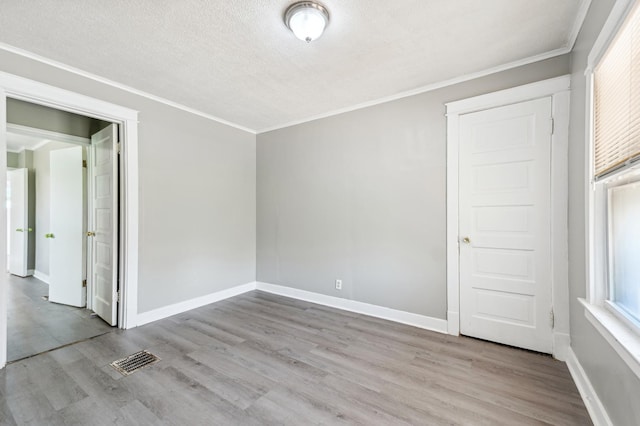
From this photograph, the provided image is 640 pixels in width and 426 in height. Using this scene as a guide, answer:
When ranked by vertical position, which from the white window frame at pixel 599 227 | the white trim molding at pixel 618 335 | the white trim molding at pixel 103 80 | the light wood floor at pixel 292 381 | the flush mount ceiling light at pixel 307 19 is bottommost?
the light wood floor at pixel 292 381

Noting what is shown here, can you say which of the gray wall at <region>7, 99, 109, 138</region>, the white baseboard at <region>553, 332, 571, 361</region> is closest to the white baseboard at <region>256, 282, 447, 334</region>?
the white baseboard at <region>553, 332, 571, 361</region>

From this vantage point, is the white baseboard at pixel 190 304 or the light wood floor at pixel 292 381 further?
the white baseboard at pixel 190 304

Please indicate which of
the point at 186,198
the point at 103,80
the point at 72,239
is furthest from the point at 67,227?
the point at 103,80

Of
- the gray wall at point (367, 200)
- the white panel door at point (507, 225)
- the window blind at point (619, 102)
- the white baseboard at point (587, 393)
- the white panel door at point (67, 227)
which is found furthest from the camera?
the white panel door at point (67, 227)

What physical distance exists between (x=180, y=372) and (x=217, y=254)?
1.91 meters

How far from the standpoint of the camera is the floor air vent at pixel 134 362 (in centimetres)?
223

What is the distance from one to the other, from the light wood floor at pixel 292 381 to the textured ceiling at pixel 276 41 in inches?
102

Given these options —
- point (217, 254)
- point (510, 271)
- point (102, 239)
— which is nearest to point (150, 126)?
point (102, 239)

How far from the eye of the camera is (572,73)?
2238mm

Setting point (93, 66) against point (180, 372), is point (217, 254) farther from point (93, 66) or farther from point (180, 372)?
point (93, 66)

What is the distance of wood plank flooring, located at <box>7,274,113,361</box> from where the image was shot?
261 cm

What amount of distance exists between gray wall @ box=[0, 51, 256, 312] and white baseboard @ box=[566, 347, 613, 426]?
12.6 feet

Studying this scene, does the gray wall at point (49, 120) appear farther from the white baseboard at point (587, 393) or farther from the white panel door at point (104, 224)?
the white baseboard at point (587, 393)

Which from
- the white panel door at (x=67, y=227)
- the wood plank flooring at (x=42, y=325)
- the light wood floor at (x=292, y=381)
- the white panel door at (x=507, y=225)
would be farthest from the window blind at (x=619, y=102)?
the white panel door at (x=67, y=227)
